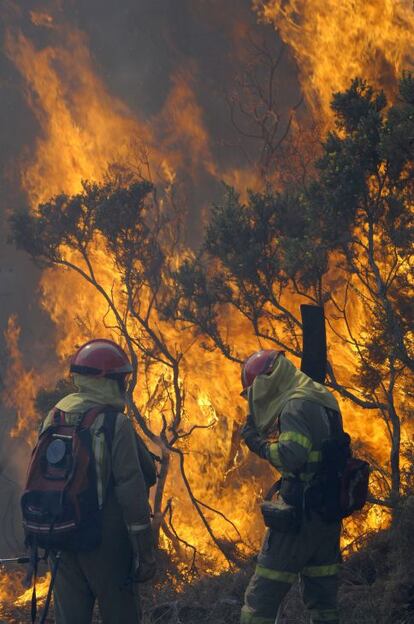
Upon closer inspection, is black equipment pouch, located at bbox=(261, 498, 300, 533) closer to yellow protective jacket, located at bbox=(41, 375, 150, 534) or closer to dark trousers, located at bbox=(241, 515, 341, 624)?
dark trousers, located at bbox=(241, 515, 341, 624)

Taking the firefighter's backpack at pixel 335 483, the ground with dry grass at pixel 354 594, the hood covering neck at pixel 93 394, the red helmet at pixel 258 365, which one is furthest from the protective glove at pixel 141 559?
the ground with dry grass at pixel 354 594

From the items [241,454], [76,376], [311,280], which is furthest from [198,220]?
[76,376]

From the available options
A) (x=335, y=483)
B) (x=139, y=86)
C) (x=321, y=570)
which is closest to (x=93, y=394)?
(x=335, y=483)

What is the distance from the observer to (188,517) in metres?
16.4

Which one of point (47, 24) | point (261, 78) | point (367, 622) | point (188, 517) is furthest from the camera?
point (47, 24)

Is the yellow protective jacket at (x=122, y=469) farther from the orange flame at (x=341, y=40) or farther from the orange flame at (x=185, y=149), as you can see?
the orange flame at (x=341, y=40)

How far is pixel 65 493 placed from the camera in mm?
3576

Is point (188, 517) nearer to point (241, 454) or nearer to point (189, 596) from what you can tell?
point (241, 454)

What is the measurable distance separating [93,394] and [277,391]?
1.25m

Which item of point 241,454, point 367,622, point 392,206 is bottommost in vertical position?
point 367,622

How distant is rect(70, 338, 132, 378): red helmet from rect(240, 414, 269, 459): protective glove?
0.95m

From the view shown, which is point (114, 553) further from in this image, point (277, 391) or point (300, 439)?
point (277, 391)

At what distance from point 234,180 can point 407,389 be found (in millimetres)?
8530

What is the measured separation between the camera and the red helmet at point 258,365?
4094mm
